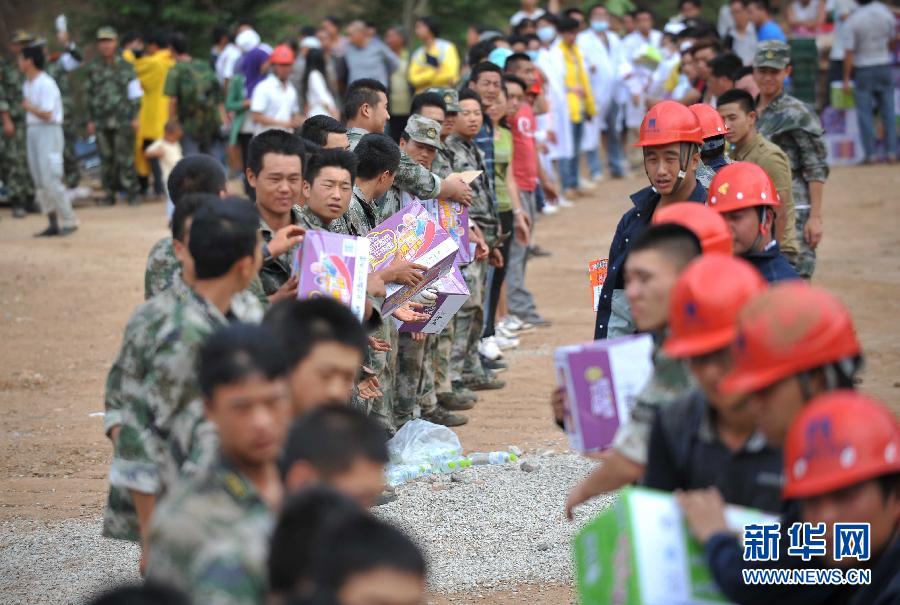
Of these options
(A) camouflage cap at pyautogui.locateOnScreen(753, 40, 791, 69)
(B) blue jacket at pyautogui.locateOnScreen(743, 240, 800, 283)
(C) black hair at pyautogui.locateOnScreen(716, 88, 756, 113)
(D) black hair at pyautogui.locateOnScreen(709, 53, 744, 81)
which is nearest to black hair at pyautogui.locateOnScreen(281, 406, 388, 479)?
(B) blue jacket at pyautogui.locateOnScreen(743, 240, 800, 283)

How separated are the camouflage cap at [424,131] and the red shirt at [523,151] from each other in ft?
9.98

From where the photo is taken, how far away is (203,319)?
4371mm

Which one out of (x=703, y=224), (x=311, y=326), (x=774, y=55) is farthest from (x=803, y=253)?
(x=311, y=326)

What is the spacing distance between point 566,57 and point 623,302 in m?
12.5

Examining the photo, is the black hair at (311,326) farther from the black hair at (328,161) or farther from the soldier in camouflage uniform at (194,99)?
the soldier in camouflage uniform at (194,99)

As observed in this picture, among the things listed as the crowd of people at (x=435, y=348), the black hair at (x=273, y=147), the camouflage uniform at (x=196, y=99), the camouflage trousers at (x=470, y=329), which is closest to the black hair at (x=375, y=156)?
the crowd of people at (x=435, y=348)

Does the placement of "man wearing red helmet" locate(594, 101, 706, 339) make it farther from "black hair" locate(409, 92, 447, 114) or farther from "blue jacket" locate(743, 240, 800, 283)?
"black hair" locate(409, 92, 447, 114)

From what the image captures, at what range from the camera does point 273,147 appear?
20.0 ft

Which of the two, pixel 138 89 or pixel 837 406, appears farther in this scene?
pixel 138 89

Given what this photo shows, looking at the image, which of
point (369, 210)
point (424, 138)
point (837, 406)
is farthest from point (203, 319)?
point (424, 138)

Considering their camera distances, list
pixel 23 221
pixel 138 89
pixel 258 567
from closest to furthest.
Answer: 1. pixel 258 567
2. pixel 23 221
3. pixel 138 89

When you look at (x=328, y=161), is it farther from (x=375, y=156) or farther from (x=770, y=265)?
(x=770, y=265)

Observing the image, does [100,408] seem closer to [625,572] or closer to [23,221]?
[625,572]

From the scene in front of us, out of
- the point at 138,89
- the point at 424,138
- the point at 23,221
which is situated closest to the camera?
the point at 424,138
